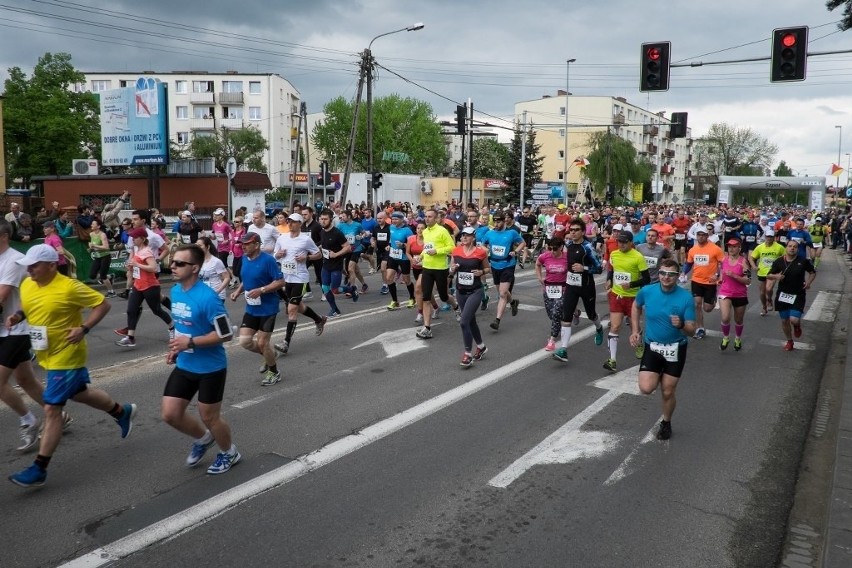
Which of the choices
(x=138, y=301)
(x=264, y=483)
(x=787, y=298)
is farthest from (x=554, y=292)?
(x=138, y=301)

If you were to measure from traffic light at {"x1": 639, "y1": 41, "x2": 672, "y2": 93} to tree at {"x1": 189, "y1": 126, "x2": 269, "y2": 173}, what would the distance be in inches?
2235

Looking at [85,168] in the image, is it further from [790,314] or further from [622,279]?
[790,314]

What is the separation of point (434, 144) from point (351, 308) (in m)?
67.9

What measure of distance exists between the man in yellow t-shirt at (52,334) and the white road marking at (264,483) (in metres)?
1.17

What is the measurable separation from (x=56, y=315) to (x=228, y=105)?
78.7 m

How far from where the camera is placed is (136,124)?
27.9m

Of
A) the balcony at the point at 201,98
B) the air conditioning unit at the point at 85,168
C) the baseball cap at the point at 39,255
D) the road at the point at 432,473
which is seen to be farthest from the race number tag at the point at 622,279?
the balcony at the point at 201,98

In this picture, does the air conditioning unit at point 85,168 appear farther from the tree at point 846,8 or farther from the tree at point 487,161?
the tree at point 487,161

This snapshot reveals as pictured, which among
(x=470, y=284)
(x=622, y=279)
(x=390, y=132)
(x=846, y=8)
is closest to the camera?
(x=622, y=279)

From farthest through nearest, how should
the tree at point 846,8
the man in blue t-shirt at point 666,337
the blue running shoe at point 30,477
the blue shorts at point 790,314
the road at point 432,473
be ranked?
1. the tree at point 846,8
2. the blue shorts at point 790,314
3. the man in blue t-shirt at point 666,337
4. the blue running shoe at point 30,477
5. the road at point 432,473

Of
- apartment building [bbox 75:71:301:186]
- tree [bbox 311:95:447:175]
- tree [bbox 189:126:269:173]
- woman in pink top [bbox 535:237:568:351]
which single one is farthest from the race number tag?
apartment building [bbox 75:71:301:186]

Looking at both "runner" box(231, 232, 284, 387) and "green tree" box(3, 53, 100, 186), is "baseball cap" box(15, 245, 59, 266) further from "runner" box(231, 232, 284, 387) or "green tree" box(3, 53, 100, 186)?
"green tree" box(3, 53, 100, 186)

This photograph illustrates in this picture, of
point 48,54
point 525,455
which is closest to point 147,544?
point 525,455

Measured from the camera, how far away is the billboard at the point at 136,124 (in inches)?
1061
